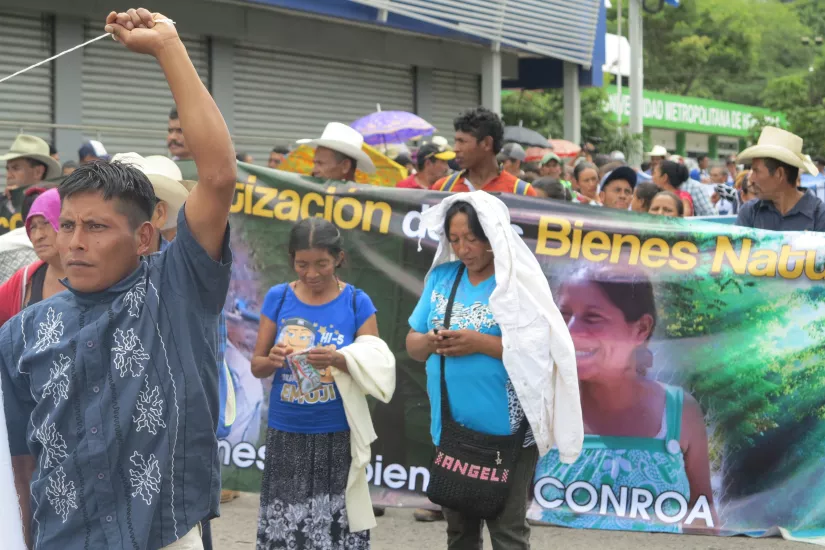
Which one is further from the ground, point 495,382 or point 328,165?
point 328,165

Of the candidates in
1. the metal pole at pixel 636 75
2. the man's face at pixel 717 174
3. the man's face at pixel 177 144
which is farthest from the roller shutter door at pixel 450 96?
the man's face at pixel 177 144

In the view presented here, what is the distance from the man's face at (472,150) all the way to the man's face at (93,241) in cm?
445

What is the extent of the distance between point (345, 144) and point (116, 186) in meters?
4.76

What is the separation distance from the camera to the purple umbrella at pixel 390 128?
15641 mm

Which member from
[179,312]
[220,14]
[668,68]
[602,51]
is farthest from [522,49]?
[668,68]

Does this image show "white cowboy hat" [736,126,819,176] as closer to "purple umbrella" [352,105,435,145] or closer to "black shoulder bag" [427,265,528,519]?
"black shoulder bag" [427,265,528,519]

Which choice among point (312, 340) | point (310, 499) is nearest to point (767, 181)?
point (312, 340)

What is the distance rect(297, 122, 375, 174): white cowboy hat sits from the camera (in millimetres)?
7629

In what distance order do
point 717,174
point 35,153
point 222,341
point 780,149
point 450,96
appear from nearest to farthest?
point 222,341 < point 780,149 < point 35,153 < point 717,174 < point 450,96

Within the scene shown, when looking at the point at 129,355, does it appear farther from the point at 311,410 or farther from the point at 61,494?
the point at 311,410

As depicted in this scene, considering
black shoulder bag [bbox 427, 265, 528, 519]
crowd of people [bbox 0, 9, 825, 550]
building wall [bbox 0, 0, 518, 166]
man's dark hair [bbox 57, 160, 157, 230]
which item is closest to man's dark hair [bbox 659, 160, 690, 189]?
crowd of people [bbox 0, 9, 825, 550]

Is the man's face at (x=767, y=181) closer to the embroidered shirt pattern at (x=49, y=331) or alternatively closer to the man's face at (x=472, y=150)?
the man's face at (x=472, y=150)

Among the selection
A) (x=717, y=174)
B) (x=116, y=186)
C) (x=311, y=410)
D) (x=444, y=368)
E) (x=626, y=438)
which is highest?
(x=717, y=174)

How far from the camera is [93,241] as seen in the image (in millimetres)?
2877
